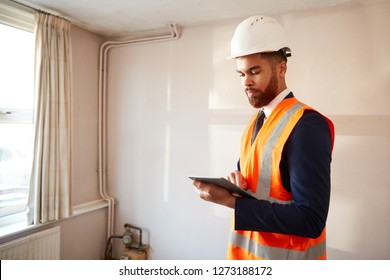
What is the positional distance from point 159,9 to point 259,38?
123 cm

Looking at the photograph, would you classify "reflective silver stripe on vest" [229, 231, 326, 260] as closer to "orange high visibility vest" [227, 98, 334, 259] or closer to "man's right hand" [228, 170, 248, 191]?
"orange high visibility vest" [227, 98, 334, 259]

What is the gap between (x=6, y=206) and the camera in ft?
6.42

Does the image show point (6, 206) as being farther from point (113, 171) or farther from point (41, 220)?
point (113, 171)

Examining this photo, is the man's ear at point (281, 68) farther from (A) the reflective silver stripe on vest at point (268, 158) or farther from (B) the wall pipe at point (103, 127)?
(B) the wall pipe at point (103, 127)

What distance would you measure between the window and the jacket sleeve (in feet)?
5.86

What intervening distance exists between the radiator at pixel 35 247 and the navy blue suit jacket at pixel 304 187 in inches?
68.1

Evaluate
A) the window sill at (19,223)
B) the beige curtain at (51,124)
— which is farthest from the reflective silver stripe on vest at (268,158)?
the window sill at (19,223)

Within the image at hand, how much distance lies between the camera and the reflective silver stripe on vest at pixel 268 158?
0.96m

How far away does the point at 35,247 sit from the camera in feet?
6.25

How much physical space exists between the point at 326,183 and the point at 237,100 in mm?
1325

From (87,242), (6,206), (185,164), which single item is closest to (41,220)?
(6,206)

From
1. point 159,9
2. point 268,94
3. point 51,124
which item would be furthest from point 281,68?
point 51,124

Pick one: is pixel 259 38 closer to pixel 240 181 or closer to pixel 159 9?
pixel 240 181

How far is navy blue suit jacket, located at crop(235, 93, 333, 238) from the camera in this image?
832 mm
